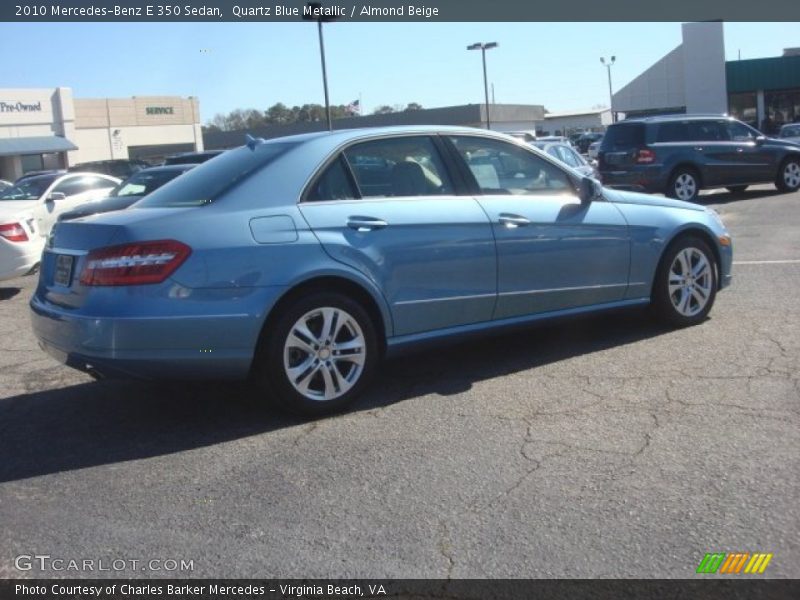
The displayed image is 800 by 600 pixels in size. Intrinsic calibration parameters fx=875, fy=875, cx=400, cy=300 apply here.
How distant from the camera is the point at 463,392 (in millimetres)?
5445

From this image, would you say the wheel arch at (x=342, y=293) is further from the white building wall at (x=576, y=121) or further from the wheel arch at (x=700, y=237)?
→ the white building wall at (x=576, y=121)

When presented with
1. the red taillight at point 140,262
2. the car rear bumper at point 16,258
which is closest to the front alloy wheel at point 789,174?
the car rear bumper at point 16,258

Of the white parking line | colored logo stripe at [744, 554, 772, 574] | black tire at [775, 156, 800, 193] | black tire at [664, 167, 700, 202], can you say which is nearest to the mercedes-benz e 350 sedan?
colored logo stripe at [744, 554, 772, 574]

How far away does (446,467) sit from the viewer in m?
4.25

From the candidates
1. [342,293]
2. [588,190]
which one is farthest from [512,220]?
[342,293]

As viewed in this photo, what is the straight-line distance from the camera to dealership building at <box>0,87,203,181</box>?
55250mm

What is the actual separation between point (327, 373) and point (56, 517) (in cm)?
168

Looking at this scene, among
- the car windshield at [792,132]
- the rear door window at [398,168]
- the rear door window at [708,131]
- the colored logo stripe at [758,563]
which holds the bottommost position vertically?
the colored logo stripe at [758,563]

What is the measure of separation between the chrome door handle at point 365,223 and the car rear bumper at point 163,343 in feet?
2.22

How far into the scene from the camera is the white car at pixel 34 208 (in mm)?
9930

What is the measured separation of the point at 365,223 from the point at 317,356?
84 centimetres

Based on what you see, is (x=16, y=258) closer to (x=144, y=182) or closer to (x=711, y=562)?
(x=144, y=182)

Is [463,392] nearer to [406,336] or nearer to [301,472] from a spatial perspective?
[406,336]
